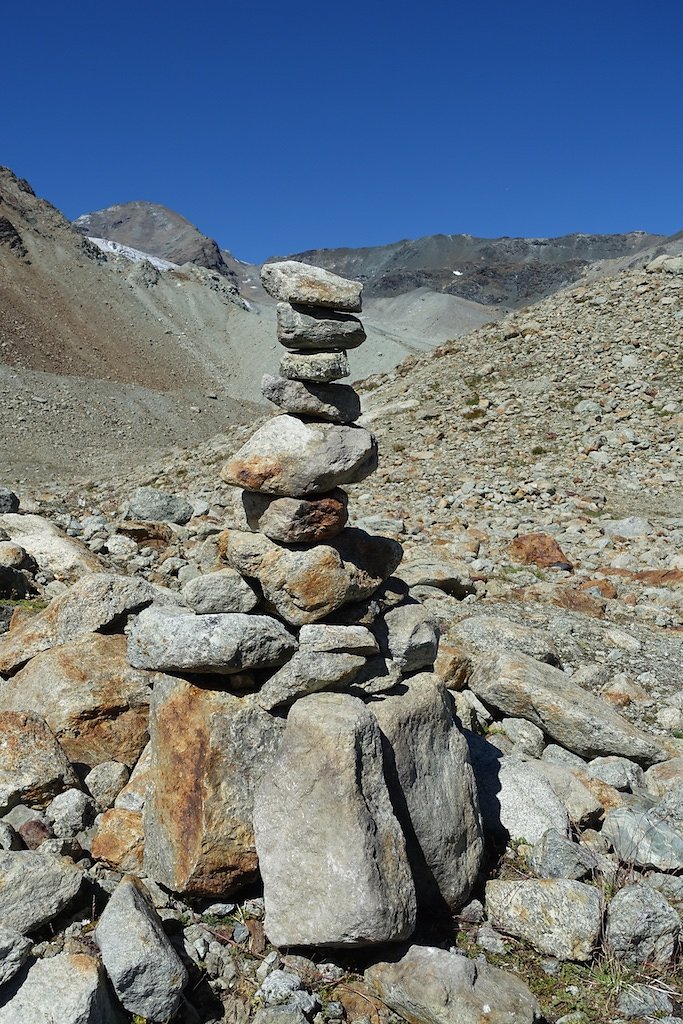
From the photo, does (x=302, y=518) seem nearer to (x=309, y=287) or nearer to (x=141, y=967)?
(x=309, y=287)

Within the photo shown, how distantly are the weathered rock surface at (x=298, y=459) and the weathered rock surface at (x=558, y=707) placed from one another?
352 centimetres

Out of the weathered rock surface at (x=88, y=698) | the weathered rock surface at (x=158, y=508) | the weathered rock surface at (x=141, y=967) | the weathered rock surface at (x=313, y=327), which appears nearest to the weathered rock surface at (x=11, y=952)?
the weathered rock surface at (x=141, y=967)

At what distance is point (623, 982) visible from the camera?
5453 millimetres

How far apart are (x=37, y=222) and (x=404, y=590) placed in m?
92.5

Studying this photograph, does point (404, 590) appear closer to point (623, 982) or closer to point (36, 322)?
point (623, 982)

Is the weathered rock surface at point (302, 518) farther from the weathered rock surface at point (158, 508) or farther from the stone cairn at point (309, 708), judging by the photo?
the weathered rock surface at point (158, 508)

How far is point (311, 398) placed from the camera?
6934 millimetres

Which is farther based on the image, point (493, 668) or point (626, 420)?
point (626, 420)

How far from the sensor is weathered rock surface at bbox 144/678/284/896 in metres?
5.88

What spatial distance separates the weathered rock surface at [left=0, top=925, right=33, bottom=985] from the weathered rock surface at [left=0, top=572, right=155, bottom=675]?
3.65 meters

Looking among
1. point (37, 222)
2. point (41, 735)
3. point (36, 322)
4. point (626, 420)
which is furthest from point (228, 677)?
point (37, 222)

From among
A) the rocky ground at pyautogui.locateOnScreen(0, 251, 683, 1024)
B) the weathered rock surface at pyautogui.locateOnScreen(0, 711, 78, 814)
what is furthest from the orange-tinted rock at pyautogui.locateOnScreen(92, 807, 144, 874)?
the weathered rock surface at pyautogui.locateOnScreen(0, 711, 78, 814)

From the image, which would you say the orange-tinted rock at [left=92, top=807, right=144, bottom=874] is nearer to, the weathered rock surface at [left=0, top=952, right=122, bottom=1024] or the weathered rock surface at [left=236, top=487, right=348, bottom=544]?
the weathered rock surface at [left=0, top=952, right=122, bottom=1024]

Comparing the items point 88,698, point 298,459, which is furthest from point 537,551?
point 88,698
